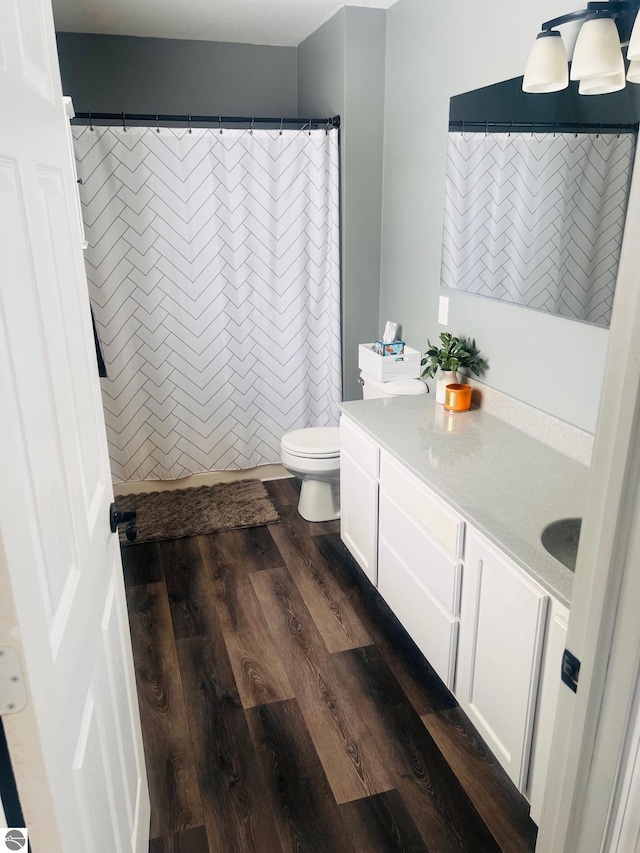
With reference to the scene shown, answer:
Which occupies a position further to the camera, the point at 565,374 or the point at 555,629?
the point at 565,374

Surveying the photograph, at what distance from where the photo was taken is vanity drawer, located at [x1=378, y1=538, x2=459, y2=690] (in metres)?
2.01

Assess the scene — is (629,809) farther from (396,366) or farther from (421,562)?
(396,366)

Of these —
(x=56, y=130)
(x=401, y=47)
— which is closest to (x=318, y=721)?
(x=56, y=130)

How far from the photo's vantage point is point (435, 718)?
2.09 metres

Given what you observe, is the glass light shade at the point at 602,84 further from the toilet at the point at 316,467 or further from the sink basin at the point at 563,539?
the toilet at the point at 316,467

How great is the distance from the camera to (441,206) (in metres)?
2.87

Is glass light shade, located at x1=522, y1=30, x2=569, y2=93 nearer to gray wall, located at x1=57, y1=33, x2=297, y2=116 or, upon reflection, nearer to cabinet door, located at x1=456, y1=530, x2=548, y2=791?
cabinet door, located at x1=456, y1=530, x2=548, y2=791

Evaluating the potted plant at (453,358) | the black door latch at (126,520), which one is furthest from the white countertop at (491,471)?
the black door latch at (126,520)

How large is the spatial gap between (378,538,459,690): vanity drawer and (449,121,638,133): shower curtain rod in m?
1.52

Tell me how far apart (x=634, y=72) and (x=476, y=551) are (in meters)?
1.38

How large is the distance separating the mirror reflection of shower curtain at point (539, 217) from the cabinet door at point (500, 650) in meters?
0.88

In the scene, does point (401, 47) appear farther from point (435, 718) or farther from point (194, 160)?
point (435, 718)

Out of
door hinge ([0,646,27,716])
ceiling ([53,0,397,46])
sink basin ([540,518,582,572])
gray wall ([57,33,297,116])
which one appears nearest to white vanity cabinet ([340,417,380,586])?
sink basin ([540,518,582,572])

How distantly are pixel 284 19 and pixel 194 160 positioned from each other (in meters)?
0.90
